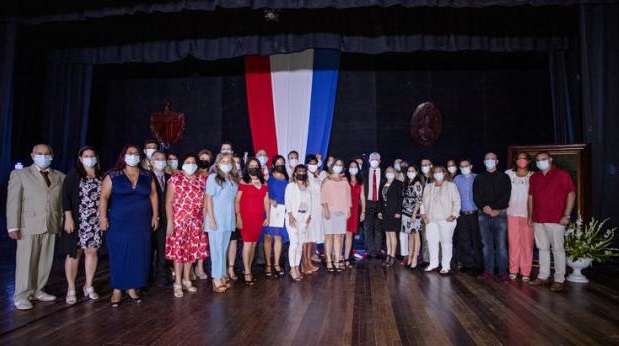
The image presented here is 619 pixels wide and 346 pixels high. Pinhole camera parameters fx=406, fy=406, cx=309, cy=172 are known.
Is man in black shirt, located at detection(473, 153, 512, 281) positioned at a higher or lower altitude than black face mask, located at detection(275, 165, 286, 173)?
lower

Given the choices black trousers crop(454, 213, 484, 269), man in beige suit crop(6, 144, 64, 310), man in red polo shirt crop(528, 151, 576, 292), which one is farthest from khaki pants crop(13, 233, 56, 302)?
man in red polo shirt crop(528, 151, 576, 292)

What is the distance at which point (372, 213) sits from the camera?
248 inches

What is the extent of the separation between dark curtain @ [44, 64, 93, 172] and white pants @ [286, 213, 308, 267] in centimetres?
533

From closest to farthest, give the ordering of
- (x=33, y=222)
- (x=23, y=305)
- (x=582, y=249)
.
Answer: (x=23, y=305)
(x=33, y=222)
(x=582, y=249)

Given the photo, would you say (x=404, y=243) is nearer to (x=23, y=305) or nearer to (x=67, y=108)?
(x=23, y=305)

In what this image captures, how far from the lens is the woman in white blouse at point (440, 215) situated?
522 centimetres

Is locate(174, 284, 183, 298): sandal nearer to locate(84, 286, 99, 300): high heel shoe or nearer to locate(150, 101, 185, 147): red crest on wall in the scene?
locate(84, 286, 99, 300): high heel shoe

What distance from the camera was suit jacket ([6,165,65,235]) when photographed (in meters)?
3.68

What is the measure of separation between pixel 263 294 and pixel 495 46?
5467mm

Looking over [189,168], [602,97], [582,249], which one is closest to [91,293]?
[189,168]

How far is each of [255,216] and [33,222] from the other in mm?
2110

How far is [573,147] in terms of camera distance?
5.71m

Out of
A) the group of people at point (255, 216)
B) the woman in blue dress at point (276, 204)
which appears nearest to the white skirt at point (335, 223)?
the group of people at point (255, 216)

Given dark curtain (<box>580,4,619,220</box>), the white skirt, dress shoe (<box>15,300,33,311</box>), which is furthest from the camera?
dark curtain (<box>580,4,619,220</box>)
